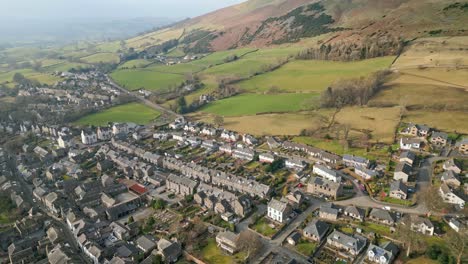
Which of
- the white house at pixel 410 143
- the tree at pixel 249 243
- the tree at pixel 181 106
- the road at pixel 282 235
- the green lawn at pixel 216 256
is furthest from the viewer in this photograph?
the tree at pixel 181 106

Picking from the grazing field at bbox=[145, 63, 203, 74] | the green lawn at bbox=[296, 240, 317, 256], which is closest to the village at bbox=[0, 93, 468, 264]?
the green lawn at bbox=[296, 240, 317, 256]

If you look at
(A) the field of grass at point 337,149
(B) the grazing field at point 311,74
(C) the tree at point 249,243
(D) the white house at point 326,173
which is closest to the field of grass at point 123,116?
(B) the grazing field at point 311,74

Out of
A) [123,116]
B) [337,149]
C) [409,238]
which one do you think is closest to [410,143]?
[337,149]

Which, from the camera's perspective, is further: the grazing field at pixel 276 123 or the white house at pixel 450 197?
the grazing field at pixel 276 123

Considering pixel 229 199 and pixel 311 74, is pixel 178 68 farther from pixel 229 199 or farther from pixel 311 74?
pixel 229 199

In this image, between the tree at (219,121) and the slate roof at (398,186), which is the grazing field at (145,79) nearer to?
the tree at (219,121)

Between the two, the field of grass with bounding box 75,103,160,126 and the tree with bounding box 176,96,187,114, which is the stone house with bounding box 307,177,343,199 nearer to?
the tree with bounding box 176,96,187,114

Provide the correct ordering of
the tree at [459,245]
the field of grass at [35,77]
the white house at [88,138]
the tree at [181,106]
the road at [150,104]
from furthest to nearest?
the field of grass at [35,77] < the road at [150,104] < the tree at [181,106] < the white house at [88,138] < the tree at [459,245]
